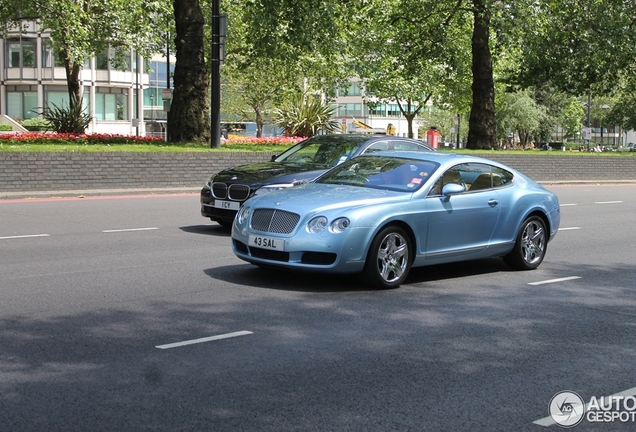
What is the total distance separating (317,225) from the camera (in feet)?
29.1

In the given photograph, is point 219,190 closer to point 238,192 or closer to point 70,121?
point 238,192

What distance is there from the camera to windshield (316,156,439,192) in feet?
32.1

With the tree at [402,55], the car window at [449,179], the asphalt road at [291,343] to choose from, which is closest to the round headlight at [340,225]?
the asphalt road at [291,343]

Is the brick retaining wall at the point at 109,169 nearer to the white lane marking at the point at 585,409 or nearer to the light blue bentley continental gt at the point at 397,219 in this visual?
the light blue bentley continental gt at the point at 397,219

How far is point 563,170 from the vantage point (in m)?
32.7

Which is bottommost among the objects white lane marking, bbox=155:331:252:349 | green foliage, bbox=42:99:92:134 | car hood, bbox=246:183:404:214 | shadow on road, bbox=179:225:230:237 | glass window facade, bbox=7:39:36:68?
shadow on road, bbox=179:225:230:237

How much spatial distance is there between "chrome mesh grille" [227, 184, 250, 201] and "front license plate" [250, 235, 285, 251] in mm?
4283

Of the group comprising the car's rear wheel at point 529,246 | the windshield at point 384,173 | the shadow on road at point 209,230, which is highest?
the windshield at point 384,173

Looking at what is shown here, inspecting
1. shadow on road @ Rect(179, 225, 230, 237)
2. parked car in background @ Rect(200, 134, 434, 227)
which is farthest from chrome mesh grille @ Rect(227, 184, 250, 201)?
shadow on road @ Rect(179, 225, 230, 237)

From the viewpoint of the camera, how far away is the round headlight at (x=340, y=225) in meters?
8.81

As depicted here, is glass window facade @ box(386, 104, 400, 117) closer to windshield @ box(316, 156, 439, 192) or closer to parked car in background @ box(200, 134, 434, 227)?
parked car in background @ box(200, 134, 434, 227)

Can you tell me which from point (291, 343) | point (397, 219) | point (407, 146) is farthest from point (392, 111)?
point (291, 343)

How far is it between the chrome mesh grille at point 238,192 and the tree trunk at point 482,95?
66.3ft

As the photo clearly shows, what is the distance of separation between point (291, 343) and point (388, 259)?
2619mm
